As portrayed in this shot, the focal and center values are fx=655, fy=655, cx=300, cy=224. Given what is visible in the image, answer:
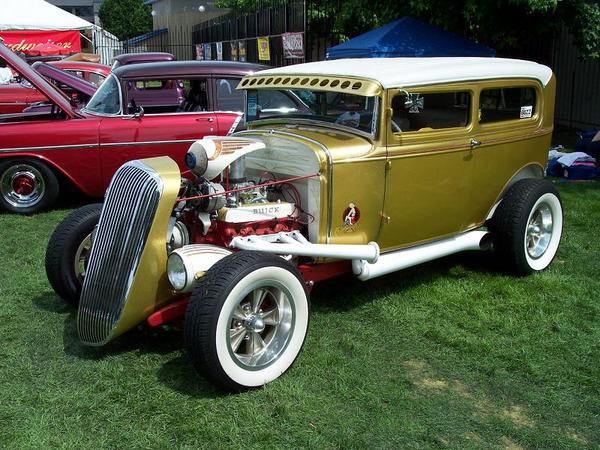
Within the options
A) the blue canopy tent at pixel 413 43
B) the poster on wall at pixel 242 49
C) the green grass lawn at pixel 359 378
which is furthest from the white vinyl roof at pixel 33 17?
the green grass lawn at pixel 359 378

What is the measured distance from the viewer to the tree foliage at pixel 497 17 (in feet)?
33.7

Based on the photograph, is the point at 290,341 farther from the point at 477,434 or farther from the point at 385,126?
the point at 385,126

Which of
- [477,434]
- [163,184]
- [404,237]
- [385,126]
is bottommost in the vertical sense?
[477,434]

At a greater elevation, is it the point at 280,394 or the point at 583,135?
the point at 583,135

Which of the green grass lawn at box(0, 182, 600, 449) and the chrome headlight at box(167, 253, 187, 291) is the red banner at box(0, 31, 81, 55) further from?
the chrome headlight at box(167, 253, 187, 291)

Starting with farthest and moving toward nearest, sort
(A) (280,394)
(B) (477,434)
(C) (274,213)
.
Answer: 1. (C) (274,213)
2. (A) (280,394)
3. (B) (477,434)

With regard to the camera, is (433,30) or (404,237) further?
(433,30)

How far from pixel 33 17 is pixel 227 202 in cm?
1531

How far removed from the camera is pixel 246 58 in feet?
54.7

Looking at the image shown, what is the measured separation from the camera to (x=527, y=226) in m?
4.90

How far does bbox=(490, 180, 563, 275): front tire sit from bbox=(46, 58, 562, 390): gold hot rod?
0.04 feet

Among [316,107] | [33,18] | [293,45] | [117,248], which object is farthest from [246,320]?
[33,18]

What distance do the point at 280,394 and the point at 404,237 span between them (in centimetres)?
159

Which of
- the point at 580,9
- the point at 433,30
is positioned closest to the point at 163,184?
the point at 433,30
